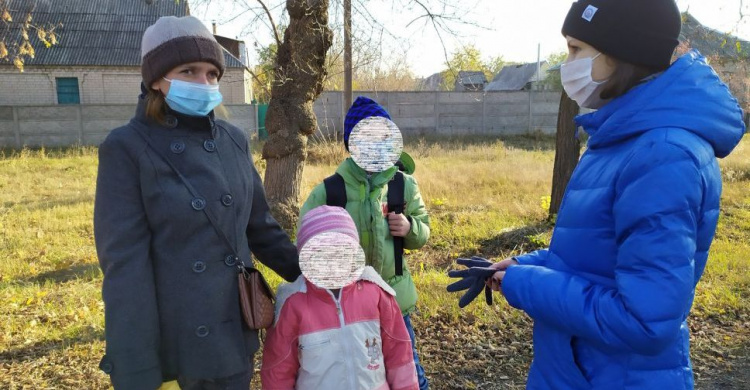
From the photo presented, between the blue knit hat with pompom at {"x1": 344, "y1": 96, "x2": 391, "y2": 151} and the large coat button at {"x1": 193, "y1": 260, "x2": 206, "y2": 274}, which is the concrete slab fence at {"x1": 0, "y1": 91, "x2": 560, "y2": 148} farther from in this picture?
the large coat button at {"x1": 193, "y1": 260, "x2": 206, "y2": 274}

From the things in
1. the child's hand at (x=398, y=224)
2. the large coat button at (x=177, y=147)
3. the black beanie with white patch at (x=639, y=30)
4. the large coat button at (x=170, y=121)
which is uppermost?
the black beanie with white patch at (x=639, y=30)

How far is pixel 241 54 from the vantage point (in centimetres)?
2706

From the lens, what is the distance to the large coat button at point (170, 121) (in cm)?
181

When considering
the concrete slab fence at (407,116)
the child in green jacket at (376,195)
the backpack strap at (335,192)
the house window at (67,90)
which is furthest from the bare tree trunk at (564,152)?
the house window at (67,90)

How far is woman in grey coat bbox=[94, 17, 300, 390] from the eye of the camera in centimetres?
164

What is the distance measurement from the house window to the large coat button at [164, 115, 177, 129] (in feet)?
77.9

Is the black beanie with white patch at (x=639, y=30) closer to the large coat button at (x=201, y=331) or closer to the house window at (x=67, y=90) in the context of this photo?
the large coat button at (x=201, y=331)

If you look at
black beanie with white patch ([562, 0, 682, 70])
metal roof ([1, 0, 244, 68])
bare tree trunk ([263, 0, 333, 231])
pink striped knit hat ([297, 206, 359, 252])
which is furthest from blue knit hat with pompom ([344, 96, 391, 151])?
metal roof ([1, 0, 244, 68])

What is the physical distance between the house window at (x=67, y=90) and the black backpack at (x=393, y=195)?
23482 millimetres

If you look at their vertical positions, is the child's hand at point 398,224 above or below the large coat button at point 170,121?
below

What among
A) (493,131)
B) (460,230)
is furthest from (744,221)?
(493,131)

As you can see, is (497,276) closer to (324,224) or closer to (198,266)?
(324,224)

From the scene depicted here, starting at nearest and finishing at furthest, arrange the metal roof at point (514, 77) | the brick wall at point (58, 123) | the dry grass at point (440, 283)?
the dry grass at point (440, 283), the brick wall at point (58, 123), the metal roof at point (514, 77)

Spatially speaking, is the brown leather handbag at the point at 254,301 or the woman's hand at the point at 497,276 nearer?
the woman's hand at the point at 497,276
